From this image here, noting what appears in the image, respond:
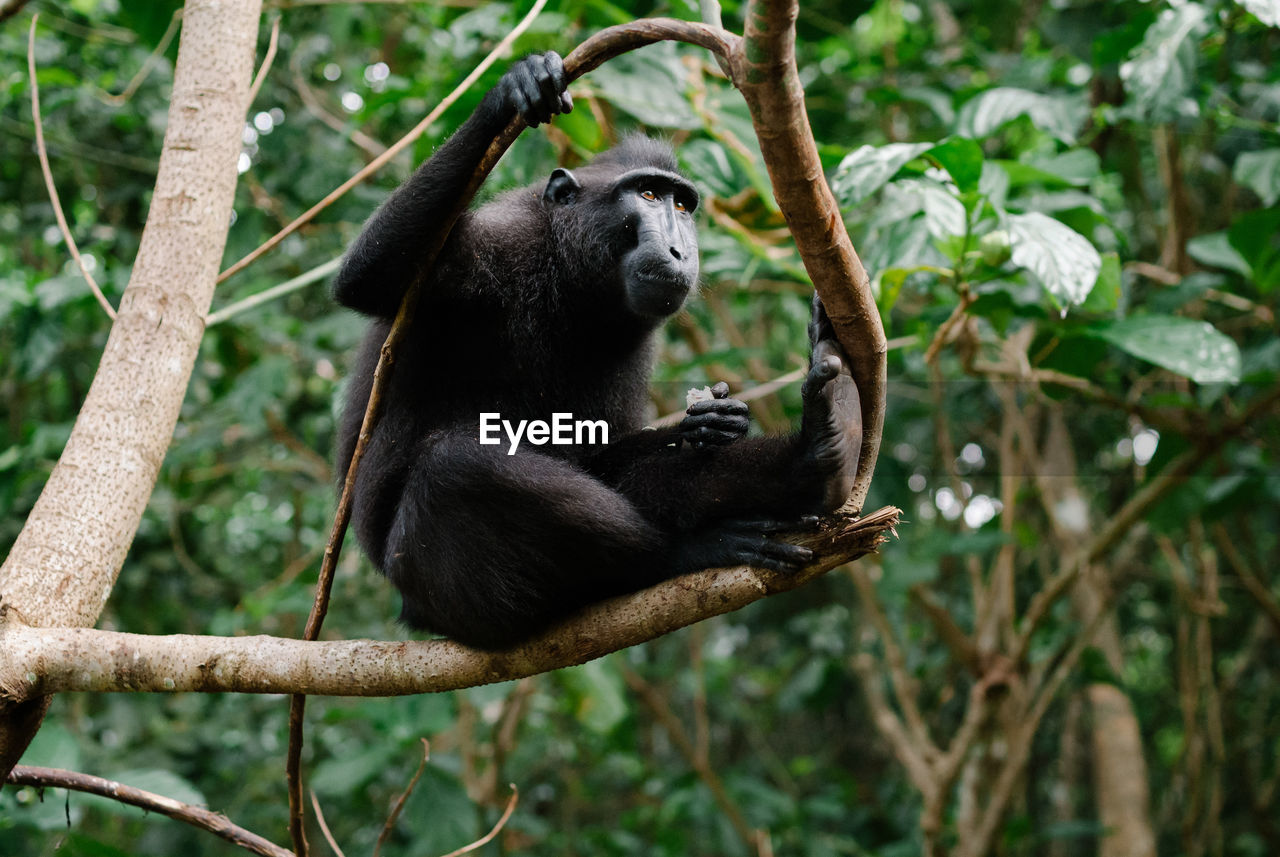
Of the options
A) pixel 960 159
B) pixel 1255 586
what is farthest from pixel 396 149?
pixel 1255 586

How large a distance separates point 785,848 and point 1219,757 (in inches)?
128

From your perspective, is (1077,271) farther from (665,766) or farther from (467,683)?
(665,766)

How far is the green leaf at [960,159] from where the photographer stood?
311cm

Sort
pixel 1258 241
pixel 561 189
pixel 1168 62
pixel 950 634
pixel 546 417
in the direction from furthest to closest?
pixel 950 634 < pixel 1258 241 < pixel 1168 62 < pixel 561 189 < pixel 546 417

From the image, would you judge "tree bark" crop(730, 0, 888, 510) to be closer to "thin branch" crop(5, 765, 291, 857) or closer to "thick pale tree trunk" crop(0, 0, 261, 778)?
"thin branch" crop(5, 765, 291, 857)

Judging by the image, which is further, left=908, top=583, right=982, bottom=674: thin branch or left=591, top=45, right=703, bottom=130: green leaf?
left=908, top=583, right=982, bottom=674: thin branch

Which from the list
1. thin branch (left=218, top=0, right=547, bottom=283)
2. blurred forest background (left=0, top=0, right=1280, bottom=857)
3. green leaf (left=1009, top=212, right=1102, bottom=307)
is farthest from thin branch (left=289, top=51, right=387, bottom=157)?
green leaf (left=1009, top=212, right=1102, bottom=307)

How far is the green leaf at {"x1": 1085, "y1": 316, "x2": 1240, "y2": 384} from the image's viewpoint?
354cm

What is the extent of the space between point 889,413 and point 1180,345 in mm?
2592

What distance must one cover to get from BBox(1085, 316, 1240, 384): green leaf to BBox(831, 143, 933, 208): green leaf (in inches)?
44.6

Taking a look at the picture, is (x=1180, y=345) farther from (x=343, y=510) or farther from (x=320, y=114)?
(x=320, y=114)

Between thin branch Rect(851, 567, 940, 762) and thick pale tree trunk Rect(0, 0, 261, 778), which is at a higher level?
thick pale tree trunk Rect(0, 0, 261, 778)

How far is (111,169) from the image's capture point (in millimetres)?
6969

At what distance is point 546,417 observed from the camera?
324 centimetres
